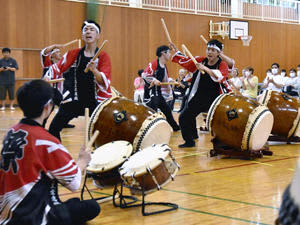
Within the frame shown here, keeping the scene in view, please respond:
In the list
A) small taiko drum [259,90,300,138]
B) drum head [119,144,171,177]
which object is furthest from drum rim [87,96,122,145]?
small taiko drum [259,90,300,138]

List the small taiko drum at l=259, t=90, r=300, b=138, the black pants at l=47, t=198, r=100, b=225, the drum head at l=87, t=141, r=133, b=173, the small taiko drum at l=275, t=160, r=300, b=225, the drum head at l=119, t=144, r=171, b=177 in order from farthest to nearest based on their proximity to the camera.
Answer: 1. the small taiko drum at l=259, t=90, r=300, b=138
2. the drum head at l=87, t=141, r=133, b=173
3. the drum head at l=119, t=144, r=171, b=177
4. the black pants at l=47, t=198, r=100, b=225
5. the small taiko drum at l=275, t=160, r=300, b=225

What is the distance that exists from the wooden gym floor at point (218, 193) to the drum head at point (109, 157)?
30 centimetres

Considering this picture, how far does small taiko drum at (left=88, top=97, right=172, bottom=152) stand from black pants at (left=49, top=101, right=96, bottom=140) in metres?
0.30

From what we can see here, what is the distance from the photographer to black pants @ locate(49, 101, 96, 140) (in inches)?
176

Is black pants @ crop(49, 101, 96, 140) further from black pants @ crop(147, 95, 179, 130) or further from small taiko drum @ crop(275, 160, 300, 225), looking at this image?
small taiko drum @ crop(275, 160, 300, 225)

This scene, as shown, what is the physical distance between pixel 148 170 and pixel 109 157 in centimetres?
41

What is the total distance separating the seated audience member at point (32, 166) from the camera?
6.91 ft

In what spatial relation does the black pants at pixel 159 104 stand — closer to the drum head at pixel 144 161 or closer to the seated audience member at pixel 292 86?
the drum head at pixel 144 161

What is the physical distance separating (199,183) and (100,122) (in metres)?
1.14

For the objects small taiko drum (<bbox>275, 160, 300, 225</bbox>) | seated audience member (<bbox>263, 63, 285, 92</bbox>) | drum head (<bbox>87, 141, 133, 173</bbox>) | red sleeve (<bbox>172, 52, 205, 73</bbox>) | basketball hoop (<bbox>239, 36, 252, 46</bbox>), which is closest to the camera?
small taiko drum (<bbox>275, 160, 300, 225</bbox>)

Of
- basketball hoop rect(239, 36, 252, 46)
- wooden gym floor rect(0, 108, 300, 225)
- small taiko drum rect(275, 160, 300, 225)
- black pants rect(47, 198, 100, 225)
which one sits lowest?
wooden gym floor rect(0, 108, 300, 225)

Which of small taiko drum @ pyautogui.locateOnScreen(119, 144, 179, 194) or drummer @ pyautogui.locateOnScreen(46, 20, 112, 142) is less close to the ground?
drummer @ pyautogui.locateOnScreen(46, 20, 112, 142)

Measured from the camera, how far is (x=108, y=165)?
2.99 metres

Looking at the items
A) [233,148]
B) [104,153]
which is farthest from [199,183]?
[233,148]
